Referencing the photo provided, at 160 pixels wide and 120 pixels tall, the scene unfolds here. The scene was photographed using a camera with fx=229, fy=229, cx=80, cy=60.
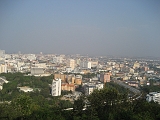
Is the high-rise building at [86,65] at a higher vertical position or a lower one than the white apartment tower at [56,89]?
higher

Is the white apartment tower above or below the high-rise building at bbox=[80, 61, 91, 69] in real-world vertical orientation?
below

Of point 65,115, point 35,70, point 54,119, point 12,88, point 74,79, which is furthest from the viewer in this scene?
point 35,70

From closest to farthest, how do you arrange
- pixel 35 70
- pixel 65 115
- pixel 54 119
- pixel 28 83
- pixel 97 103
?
pixel 54 119, pixel 65 115, pixel 97 103, pixel 28 83, pixel 35 70

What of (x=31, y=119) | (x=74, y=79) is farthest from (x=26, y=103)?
(x=74, y=79)

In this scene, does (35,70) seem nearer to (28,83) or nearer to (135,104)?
(28,83)

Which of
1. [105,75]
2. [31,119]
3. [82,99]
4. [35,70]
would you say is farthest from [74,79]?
[31,119]

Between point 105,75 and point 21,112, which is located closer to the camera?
point 21,112

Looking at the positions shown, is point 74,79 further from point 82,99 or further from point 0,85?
point 82,99

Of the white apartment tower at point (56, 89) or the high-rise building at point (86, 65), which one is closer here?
the white apartment tower at point (56, 89)

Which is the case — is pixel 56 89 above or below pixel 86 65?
below

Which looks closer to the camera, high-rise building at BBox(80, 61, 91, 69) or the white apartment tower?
the white apartment tower

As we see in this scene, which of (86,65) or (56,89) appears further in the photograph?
(86,65)
